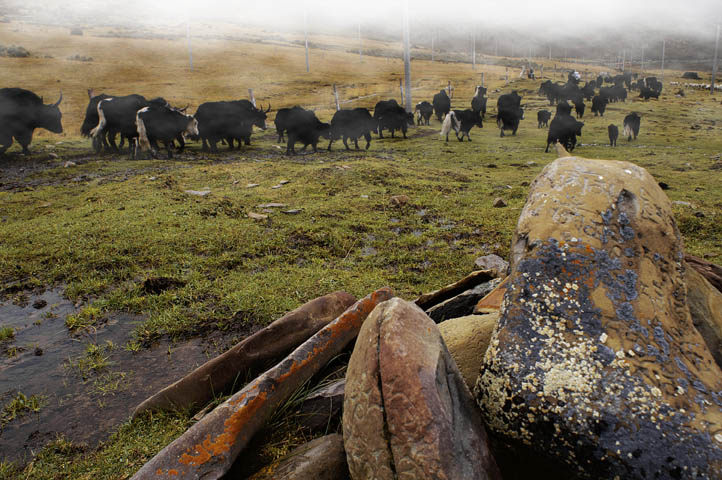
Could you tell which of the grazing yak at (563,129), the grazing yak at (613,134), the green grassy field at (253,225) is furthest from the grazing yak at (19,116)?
the grazing yak at (613,134)

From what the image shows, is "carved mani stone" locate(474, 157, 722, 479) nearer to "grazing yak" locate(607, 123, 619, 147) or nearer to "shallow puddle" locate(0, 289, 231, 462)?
"shallow puddle" locate(0, 289, 231, 462)

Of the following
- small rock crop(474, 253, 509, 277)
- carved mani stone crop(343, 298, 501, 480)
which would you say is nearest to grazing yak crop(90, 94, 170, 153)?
small rock crop(474, 253, 509, 277)

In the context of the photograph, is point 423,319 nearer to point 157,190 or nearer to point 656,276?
point 656,276

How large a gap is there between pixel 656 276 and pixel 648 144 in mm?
20137

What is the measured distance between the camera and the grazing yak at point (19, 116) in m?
14.8

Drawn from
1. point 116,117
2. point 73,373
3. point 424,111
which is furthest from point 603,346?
point 424,111

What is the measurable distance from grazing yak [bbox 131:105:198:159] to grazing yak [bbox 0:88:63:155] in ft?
12.9

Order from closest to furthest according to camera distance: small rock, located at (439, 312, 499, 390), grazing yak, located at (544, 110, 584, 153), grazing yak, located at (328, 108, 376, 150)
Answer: small rock, located at (439, 312, 499, 390) → grazing yak, located at (544, 110, 584, 153) → grazing yak, located at (328, 108, 376, 150)

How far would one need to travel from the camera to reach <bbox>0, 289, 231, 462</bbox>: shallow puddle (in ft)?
9.71

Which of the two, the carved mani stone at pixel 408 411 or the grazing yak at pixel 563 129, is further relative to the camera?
the grazing yak at pixel 563 129

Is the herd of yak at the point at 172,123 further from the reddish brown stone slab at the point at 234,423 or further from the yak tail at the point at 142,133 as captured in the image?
the reddish brown stone slab at the point at 234,423

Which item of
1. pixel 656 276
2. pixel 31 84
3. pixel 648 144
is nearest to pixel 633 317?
pixel 656 276

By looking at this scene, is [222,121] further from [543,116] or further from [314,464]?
[543,116]

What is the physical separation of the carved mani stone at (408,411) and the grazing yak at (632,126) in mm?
21456
